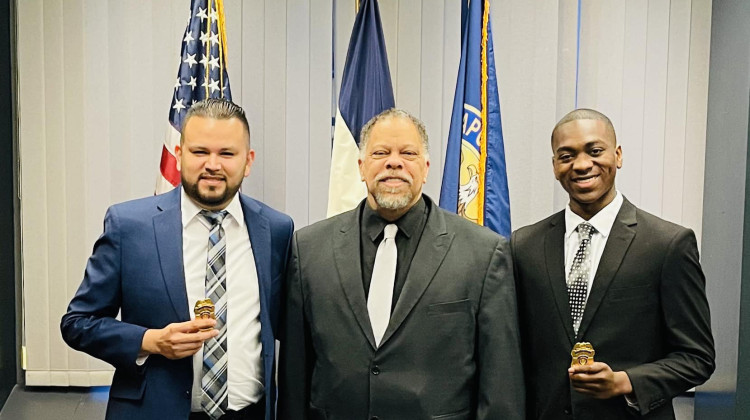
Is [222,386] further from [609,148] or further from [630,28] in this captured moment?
[630,28]

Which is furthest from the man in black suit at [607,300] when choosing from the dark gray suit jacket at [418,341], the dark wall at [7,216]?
the dark wall at [7,216]

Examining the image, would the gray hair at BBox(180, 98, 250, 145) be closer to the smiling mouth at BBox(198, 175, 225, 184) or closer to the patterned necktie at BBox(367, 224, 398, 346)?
the smiling mouth at BBox(198, 175, 225, 184)

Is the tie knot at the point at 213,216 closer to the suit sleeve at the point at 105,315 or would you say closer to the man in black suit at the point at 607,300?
the suit sleeve at the point at 105,315

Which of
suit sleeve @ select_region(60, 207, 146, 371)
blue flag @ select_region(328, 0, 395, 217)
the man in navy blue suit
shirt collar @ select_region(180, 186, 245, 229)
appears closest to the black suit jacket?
the man in navy blue suit

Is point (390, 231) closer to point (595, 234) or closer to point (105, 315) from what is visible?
point (595, 234)

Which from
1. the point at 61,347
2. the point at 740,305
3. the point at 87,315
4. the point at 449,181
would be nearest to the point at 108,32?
the point at 61,347

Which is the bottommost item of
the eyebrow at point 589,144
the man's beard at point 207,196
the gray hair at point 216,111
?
the man's beard at point 207,196

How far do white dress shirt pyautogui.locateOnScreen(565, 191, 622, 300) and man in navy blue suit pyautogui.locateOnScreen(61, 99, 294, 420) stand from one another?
2.92 ft

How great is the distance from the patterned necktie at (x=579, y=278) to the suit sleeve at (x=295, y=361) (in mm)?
780

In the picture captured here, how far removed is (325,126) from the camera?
436 cm

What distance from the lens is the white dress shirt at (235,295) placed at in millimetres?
2449

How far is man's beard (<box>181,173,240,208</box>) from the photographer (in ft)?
8.08

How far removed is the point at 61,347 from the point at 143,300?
7.11 feet

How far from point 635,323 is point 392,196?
787 millimetres
